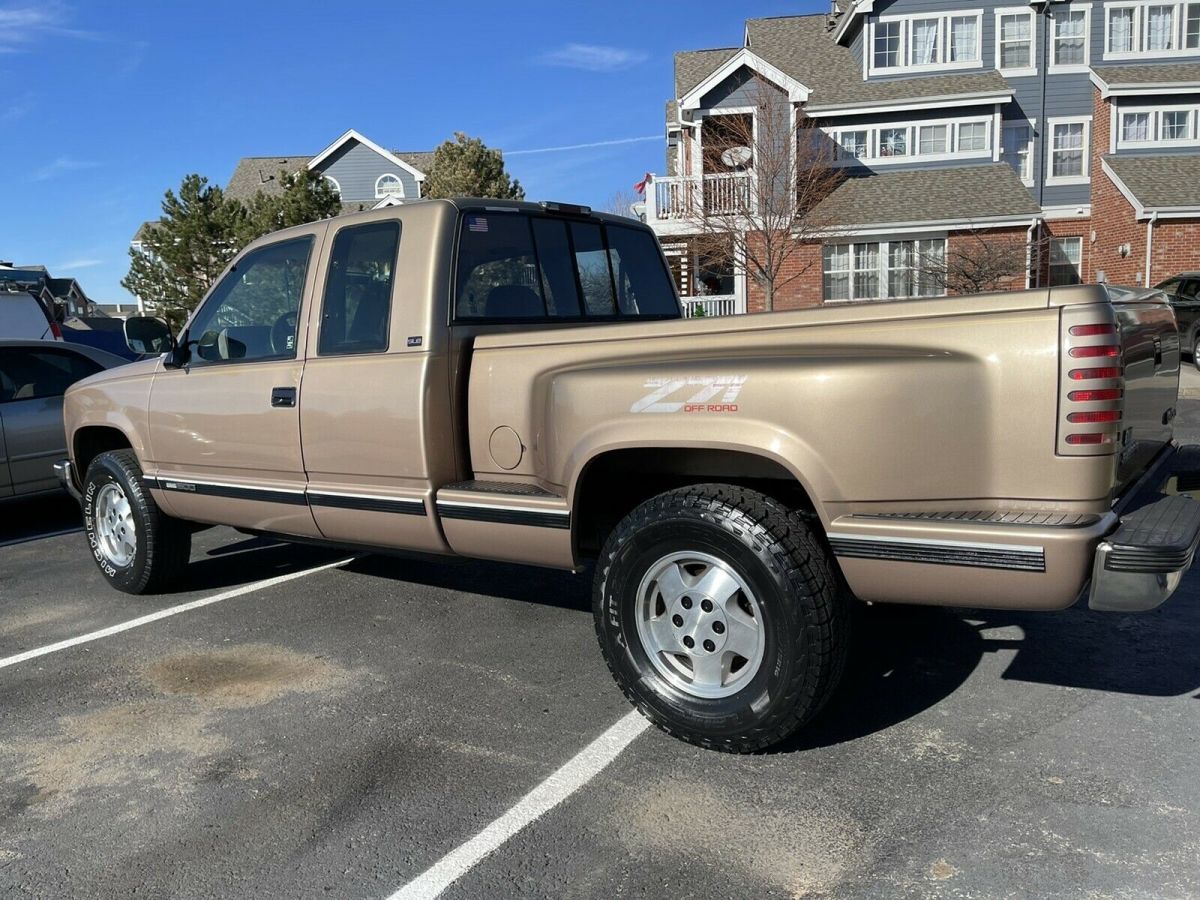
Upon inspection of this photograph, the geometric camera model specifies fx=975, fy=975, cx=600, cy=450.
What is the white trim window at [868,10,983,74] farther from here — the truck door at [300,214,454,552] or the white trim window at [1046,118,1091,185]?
the truck door at [300,214,454,552]

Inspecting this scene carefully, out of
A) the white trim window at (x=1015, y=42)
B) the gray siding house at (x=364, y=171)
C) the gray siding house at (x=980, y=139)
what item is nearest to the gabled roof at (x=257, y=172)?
the gray siding house at (x=364, y=171)

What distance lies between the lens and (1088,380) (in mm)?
2693

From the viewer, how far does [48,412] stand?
776 centimetres

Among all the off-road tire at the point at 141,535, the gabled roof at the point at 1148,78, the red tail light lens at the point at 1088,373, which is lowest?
the off-road tire at the point at 141,535

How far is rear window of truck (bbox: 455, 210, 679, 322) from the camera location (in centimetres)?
434

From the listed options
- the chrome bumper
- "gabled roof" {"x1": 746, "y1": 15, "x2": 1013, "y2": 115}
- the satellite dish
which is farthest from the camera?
"gabled roof" {"x1": 746, "y1": 15, "x2": 1013, "y2": 115}

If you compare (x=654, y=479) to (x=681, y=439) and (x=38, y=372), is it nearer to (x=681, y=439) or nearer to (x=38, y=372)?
(x=681, y=439)

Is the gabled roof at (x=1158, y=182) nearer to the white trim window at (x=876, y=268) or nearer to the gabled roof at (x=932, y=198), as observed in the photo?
the gabled roof at (x=932, y=198)

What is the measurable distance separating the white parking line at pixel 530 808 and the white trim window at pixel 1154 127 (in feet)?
83.2

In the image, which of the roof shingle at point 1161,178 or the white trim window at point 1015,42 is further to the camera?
the white trim window at point 1015,42

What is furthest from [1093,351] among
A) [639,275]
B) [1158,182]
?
[1158,182]

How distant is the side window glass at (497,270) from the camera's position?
4277mm

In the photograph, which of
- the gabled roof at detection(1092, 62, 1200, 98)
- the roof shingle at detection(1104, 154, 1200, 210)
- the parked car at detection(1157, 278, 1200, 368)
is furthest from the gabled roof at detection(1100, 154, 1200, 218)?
the parked car at detection(1157, 278, 1200, 368)

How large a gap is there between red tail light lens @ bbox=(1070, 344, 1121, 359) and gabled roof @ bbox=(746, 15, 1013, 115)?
2243 cm
